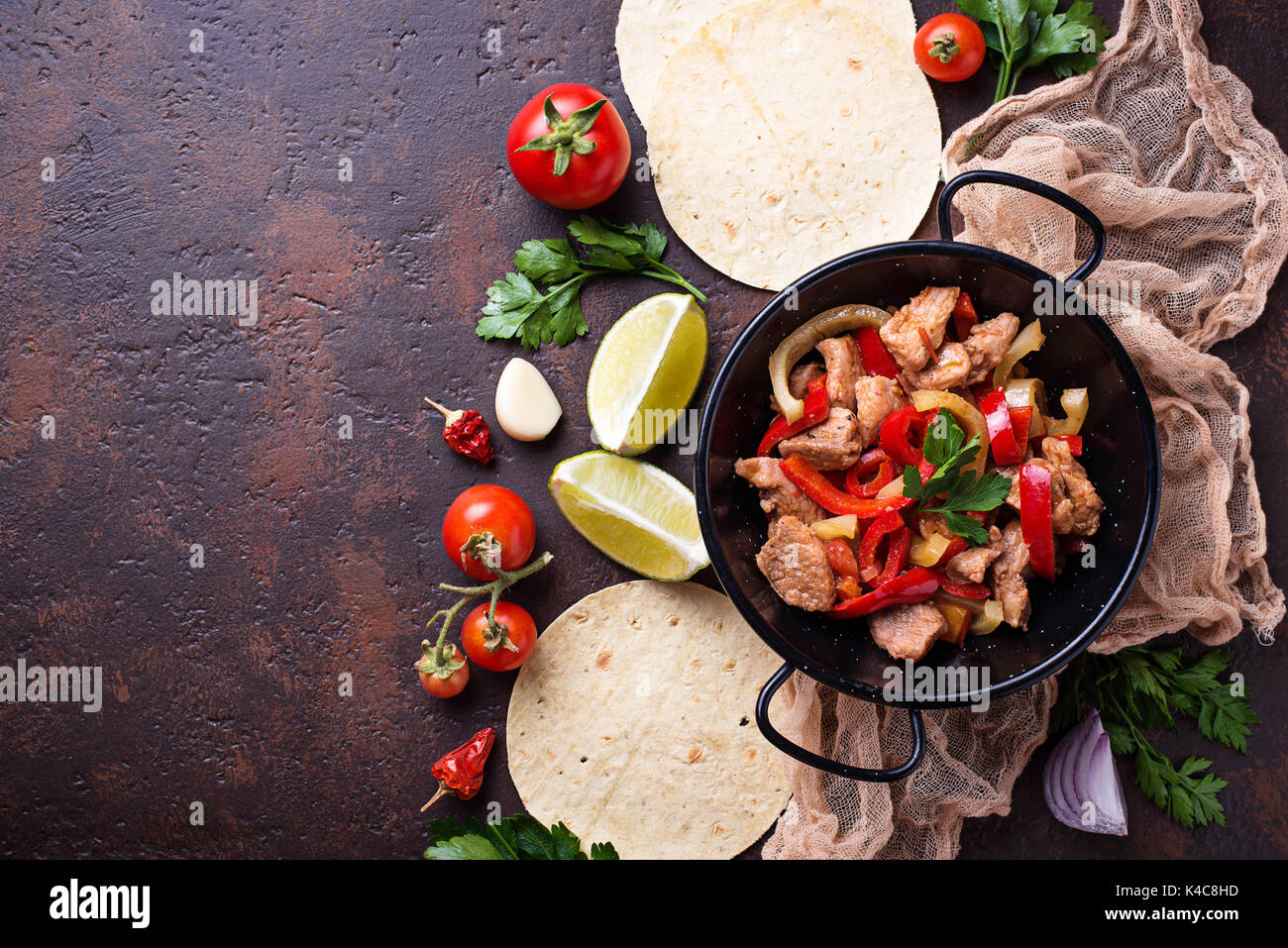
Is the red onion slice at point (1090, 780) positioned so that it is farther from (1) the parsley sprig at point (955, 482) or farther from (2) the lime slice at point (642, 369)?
(2) the lime slice at point (642, 369)

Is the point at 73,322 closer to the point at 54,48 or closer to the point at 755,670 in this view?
the point at 54,48

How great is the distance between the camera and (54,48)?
9.83 feet

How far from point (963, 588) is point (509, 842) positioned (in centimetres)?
170

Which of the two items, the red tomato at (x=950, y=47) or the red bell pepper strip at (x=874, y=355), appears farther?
the red tomato at (x=950, y=47)

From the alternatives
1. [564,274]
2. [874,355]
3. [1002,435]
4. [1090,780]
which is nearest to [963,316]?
[874,355]

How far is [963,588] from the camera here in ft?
7.97

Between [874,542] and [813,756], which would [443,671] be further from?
[874,542]

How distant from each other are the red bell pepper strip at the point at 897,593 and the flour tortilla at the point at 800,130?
1083 mm

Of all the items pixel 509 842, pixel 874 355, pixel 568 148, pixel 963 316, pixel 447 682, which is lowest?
pixel 509 842

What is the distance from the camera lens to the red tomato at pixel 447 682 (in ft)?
9.11

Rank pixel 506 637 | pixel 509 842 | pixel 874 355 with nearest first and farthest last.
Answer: pixel 874 355 → pixel 506 637 → pixel 509 842

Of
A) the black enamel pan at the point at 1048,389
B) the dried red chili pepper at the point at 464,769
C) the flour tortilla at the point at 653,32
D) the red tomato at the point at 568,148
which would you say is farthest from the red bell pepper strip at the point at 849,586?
the flour tortilla at the point at 653,32
